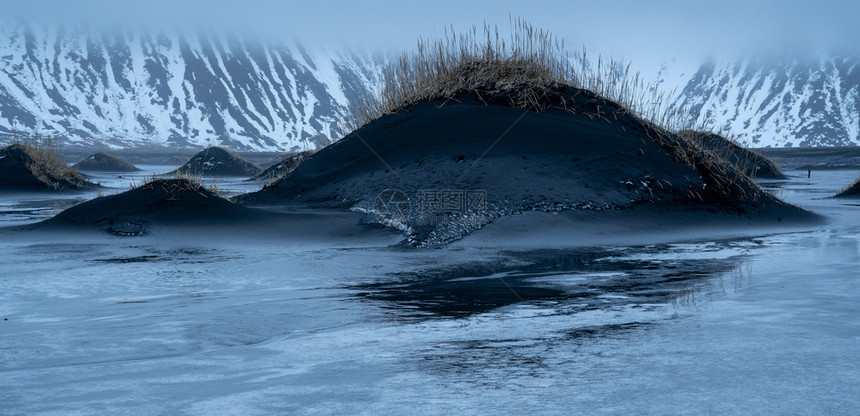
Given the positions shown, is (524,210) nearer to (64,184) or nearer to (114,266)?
(114,266)

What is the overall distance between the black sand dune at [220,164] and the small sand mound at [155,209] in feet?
73.4

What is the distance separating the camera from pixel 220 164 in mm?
33562

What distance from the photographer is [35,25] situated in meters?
143

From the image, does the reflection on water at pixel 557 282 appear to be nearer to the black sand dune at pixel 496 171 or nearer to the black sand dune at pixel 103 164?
the black sand dune at pixel 496 171

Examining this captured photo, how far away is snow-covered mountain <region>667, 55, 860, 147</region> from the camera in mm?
132375

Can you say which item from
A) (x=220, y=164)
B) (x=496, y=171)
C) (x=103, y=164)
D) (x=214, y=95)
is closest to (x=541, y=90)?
(x=496, y=171)

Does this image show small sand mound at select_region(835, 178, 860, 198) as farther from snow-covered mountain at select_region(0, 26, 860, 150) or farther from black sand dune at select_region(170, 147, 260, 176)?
snow-covered mountain at select_region(0, 26, 860, 150)

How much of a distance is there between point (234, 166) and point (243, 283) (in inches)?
1119

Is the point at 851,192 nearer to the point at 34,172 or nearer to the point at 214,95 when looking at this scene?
the point at 34,172

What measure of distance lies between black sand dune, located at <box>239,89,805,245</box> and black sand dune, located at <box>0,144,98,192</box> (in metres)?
10.0

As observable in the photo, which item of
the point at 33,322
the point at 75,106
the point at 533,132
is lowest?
the point at 33,322

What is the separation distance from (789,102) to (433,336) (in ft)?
516

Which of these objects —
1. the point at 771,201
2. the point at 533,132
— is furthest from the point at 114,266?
the point at 771,201

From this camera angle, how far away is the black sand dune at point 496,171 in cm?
991
